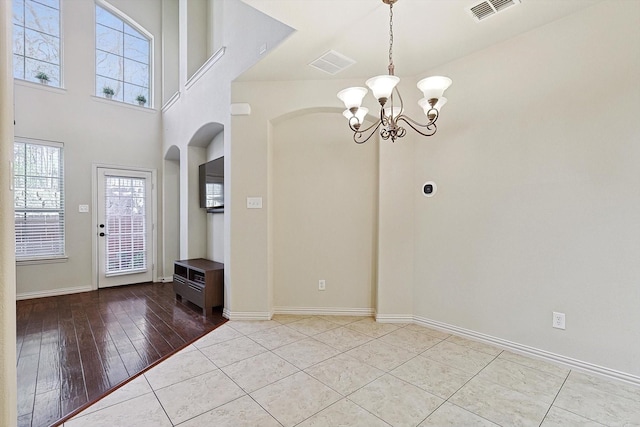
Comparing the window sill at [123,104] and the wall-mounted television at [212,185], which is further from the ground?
the window sill at [123,104]

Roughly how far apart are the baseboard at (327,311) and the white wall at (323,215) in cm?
2

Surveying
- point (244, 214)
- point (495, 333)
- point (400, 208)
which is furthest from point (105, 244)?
point (495, 333)

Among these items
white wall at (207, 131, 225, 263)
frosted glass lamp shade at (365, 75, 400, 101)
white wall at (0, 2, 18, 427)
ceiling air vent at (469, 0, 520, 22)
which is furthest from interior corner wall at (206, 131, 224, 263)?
ceiling air vent at (469, 0, 520, 22)

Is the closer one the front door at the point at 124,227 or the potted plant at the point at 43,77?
the potted plant at the point at 43,77

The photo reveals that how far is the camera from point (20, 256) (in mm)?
4312

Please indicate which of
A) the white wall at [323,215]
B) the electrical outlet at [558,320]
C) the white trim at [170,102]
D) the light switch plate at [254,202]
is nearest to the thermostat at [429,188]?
the white wall at [323,215]

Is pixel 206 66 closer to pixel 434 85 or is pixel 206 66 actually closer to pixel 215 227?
pixel 215 227

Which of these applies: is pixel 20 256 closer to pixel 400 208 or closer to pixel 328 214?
pixel 328 214

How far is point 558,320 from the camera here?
95.1 inches

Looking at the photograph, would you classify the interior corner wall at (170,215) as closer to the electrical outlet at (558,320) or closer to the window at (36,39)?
the window at (36,39)

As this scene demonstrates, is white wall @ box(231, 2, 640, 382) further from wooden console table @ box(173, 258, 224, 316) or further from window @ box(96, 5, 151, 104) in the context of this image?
window @ box(96, 5, 151, 104)

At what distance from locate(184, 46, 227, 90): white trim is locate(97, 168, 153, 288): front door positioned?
6.23 ft

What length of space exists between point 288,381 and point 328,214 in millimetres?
1920

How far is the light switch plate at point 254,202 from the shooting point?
3469mm
